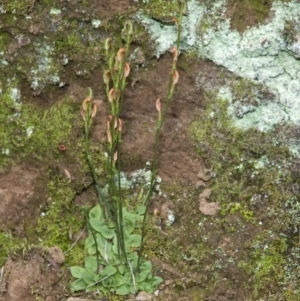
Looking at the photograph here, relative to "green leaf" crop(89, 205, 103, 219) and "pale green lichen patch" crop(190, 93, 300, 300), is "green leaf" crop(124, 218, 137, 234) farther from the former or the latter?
"pale green lichen patch" crop(190, 93, 300, 300)

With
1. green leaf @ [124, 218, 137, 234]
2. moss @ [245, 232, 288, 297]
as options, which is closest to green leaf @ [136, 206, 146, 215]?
green leaf @ [124, 218, 137, 234]

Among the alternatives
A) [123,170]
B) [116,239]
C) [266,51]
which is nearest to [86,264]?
[116,239]

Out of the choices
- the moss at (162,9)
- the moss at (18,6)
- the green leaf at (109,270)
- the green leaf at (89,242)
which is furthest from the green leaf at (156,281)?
the moss at (18,6)

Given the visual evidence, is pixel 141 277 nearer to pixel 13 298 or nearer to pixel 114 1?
pixel 13 298


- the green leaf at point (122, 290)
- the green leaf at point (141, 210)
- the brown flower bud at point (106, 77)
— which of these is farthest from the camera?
the green leaf at point (141, 210)

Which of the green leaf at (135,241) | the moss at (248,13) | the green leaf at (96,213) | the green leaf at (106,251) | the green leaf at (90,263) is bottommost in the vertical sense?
the green leaf at (90,263)

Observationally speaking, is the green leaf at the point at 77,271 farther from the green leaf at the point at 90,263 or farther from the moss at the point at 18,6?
the moss at the point at 18,6

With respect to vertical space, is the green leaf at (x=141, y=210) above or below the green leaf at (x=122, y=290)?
above
